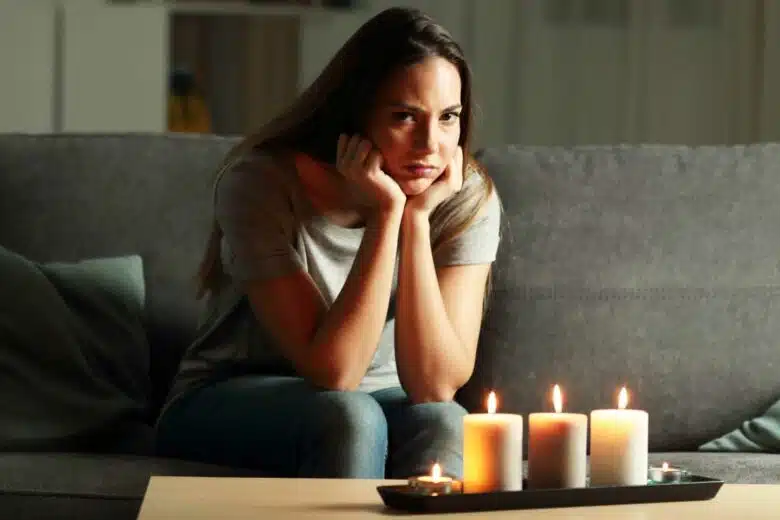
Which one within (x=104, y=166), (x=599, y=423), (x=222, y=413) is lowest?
(x=222, y=413)

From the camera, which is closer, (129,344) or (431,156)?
(431,156)

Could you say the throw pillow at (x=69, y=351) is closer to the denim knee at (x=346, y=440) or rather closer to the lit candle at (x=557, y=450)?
the denim knee at (x=346, y=440)

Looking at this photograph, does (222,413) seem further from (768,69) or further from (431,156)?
(768,69)

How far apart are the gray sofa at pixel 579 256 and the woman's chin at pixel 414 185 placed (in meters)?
0.29

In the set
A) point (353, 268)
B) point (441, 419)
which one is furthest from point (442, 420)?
point (353, 268)

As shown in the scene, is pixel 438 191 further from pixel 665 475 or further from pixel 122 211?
pixel 665 475

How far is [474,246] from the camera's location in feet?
7.09

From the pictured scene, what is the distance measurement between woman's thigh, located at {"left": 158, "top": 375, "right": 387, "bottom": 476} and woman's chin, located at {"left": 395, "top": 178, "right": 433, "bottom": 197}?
32 cm

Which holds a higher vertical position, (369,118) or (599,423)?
(369,118)

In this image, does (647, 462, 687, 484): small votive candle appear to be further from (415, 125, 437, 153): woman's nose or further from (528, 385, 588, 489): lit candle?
(415, 125, 437, 153): woman's nose

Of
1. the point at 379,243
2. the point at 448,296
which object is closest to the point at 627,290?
the point at 448,296

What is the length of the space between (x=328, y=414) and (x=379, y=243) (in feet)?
1.02

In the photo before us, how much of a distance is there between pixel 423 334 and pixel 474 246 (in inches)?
7.6

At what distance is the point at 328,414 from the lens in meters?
1.82
